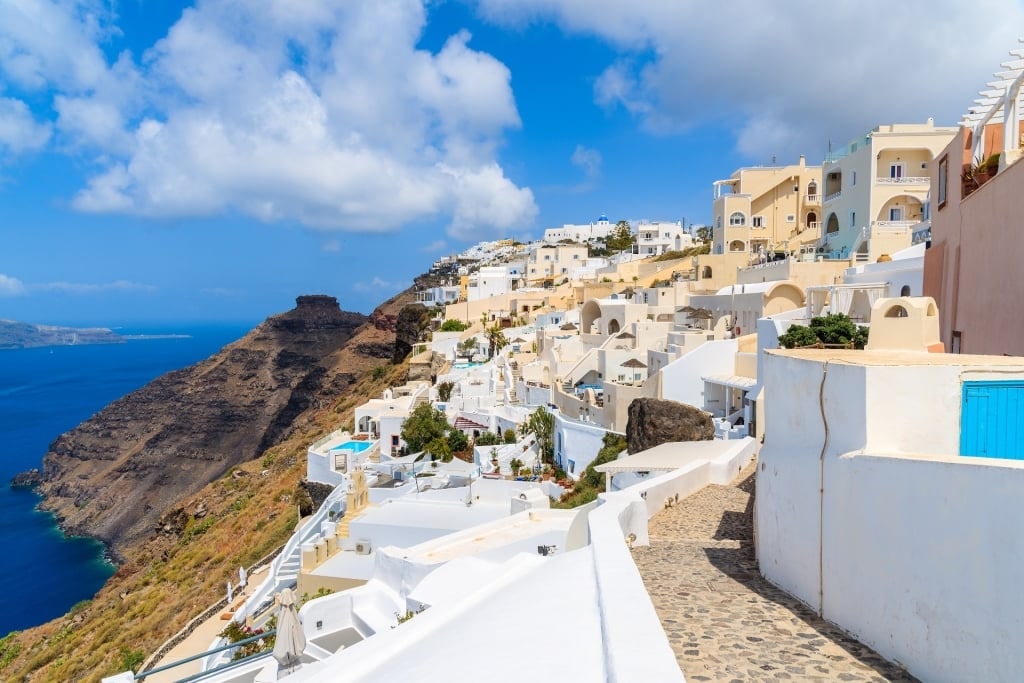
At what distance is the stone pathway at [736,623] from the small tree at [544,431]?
50.8 feet

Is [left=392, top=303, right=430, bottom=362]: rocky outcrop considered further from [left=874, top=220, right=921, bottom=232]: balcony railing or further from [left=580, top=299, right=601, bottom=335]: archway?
[left=874, top=220, right=921, bottom=232]: balcony railing

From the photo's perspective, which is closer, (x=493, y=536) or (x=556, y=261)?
(x=493, y=536)

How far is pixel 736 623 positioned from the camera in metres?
4.62

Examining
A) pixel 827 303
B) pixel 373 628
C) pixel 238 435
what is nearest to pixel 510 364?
pixel 827 303

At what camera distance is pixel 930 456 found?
378cm

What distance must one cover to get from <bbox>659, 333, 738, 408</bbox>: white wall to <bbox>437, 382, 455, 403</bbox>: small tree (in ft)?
42.5

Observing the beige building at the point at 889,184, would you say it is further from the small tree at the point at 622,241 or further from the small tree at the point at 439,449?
the small tree at the point at 622,241

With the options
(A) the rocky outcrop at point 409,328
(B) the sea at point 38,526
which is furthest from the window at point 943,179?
(A) the rocky outcrop at point 409,328

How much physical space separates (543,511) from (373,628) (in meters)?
3.62

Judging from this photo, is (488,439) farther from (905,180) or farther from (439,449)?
(905,180)

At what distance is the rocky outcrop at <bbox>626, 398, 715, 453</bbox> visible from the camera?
691 inches

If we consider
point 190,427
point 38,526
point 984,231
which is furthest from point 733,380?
point 190,427

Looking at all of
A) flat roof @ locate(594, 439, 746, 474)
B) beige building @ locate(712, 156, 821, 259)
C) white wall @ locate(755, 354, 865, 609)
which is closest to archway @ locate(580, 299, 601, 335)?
beige building @ locate(712, 156, 821, 259)

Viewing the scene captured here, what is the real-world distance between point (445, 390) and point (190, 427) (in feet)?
167
